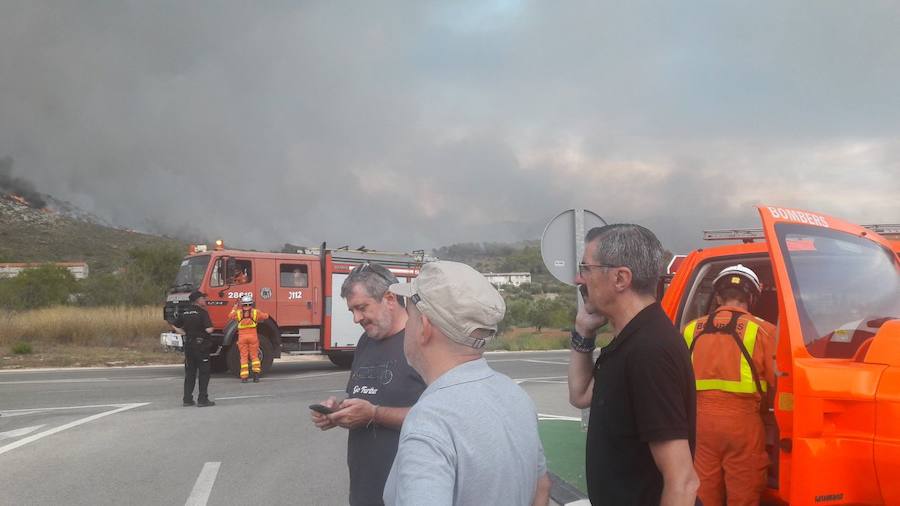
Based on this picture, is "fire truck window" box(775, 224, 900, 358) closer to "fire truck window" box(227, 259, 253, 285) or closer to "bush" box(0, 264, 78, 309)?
"fire truck window" box(227, 259, 253, 285)

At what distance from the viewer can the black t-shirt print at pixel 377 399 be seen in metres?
2.98

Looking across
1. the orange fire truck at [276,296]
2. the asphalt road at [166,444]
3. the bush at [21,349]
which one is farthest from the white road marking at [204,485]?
the bush at [21,349]

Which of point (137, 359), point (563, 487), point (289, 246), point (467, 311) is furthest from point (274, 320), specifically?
point (467, 311)

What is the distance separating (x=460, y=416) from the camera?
1570 millimetres

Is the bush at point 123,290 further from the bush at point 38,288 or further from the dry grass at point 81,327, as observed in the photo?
the dry grass at point 81,327

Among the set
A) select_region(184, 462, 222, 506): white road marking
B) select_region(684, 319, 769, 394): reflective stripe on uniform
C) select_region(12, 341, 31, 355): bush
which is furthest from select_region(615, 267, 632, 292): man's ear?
select_region(12, 341, 31, 355): bush

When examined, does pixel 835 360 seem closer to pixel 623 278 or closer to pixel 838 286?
pixel 838 286

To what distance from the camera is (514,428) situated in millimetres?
1691

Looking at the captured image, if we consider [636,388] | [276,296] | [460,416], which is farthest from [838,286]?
[276,296]

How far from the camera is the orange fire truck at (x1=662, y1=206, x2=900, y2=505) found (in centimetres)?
278

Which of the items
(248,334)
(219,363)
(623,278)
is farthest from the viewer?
(219,363)

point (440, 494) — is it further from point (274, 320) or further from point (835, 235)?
point (274, 320)

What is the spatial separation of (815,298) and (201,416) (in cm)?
859

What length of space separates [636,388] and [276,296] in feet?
49.8
